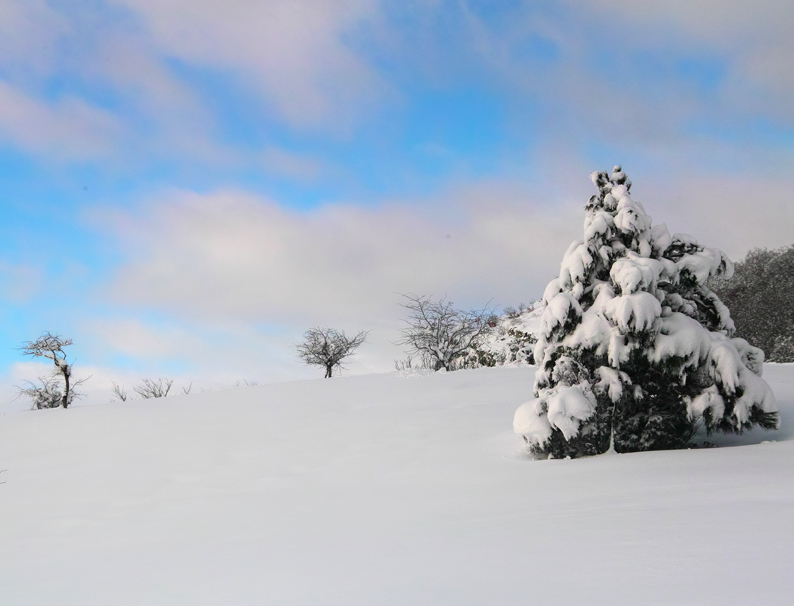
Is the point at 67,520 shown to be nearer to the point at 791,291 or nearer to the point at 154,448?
the point at 154,448

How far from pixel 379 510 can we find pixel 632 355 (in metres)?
4.61

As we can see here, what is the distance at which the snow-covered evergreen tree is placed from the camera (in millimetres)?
9047

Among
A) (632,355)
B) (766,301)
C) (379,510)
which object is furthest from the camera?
(766,301)

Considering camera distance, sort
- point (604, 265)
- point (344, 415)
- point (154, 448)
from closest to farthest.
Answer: point (604, 265) → point (154, 448) → point (344, 415)

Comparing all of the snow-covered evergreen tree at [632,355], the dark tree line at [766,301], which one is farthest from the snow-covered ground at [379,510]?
the dark tree line at [766,301]

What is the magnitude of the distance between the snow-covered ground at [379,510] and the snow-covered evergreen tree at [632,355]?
0.77 m

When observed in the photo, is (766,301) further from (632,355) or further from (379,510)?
(379,510)

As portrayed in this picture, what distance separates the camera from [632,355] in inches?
360

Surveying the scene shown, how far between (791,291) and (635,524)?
88.1 ft

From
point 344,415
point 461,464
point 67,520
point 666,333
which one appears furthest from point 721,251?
point 67,520

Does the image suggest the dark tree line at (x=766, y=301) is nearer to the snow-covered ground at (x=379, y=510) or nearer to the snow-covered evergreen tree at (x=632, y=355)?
the snow-covered ground at (x=379, y=510)

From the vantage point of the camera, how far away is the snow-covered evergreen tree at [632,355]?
905 centimetres

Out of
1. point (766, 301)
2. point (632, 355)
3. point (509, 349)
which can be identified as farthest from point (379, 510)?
point (766, 301)

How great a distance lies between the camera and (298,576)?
4246 millimetres
